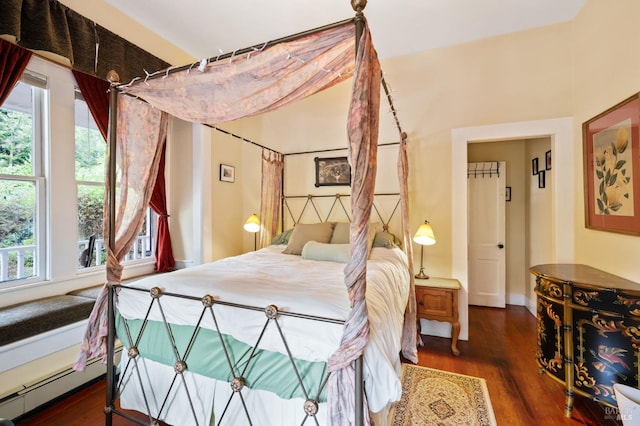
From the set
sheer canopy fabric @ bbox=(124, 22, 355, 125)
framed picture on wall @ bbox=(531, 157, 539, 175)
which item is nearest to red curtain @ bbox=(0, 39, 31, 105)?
sheer canopy fabric @ bbox=(124, 22, 355, 125)

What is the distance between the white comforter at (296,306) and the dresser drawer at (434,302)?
76 cm

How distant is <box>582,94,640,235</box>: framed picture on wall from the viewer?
187cm

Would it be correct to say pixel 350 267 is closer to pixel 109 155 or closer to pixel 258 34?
pixel 109 155

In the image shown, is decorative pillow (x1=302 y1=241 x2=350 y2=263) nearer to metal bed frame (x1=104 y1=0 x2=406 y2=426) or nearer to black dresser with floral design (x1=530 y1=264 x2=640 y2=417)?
metal bed frame (x1=104 y1=0 x2=406 y2=426)

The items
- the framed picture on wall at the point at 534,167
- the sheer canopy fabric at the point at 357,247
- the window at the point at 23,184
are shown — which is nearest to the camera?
the sheer canopy fabric at the point at 357,247

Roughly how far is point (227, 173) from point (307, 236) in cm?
159

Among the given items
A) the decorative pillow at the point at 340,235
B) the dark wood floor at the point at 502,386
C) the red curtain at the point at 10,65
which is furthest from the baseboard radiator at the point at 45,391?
the decorative pillow at the point at 340,235

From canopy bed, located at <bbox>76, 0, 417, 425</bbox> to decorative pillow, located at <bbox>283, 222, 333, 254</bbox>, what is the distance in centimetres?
91

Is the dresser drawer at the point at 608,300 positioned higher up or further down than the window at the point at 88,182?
further down

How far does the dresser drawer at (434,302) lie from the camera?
9.08 ft

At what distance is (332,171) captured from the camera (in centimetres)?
370

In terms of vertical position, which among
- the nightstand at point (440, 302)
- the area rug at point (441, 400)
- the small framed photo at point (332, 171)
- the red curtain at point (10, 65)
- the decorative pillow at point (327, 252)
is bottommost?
the area rug at point (441, 400)

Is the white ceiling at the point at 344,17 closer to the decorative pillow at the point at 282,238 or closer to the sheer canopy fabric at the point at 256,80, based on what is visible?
the sheer canopy fabric at the point at 256,80

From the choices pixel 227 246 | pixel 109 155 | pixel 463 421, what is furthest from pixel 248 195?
pixel 463 421
